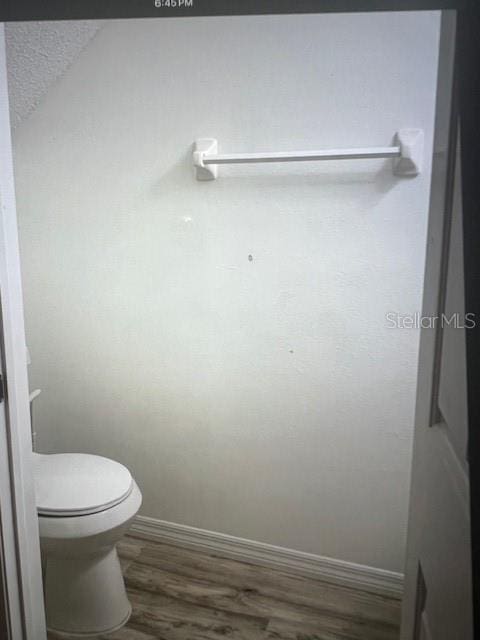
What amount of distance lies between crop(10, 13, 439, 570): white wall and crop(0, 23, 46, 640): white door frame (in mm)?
564

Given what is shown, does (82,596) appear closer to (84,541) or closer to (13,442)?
(84,541)

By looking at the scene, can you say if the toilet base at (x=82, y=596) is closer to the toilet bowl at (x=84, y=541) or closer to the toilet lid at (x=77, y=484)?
the toilet bowl at (x=84, y=541)

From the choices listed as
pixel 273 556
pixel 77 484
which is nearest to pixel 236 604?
pixel 273 556

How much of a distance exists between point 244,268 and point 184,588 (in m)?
0.93

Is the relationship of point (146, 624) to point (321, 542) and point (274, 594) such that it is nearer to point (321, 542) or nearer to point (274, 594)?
point (274, 594)

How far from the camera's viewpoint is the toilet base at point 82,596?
4.71 feet

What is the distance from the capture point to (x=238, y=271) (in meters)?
1.54

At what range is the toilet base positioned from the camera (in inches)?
56.5

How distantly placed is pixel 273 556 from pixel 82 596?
578 millimetres

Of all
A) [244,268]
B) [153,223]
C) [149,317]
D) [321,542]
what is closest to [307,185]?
[244,268]

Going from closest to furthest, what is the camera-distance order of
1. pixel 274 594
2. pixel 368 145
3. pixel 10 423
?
pixel 10 423
pixel 368 145
pixel 274 594

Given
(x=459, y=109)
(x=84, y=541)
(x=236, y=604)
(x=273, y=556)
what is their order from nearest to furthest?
(x=459, y=109) < (x=84, y=541) < (x=236, y=604) < (x=273, y=556)

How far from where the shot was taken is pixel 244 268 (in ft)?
5.03

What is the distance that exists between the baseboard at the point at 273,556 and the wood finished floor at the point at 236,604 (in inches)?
1.0
